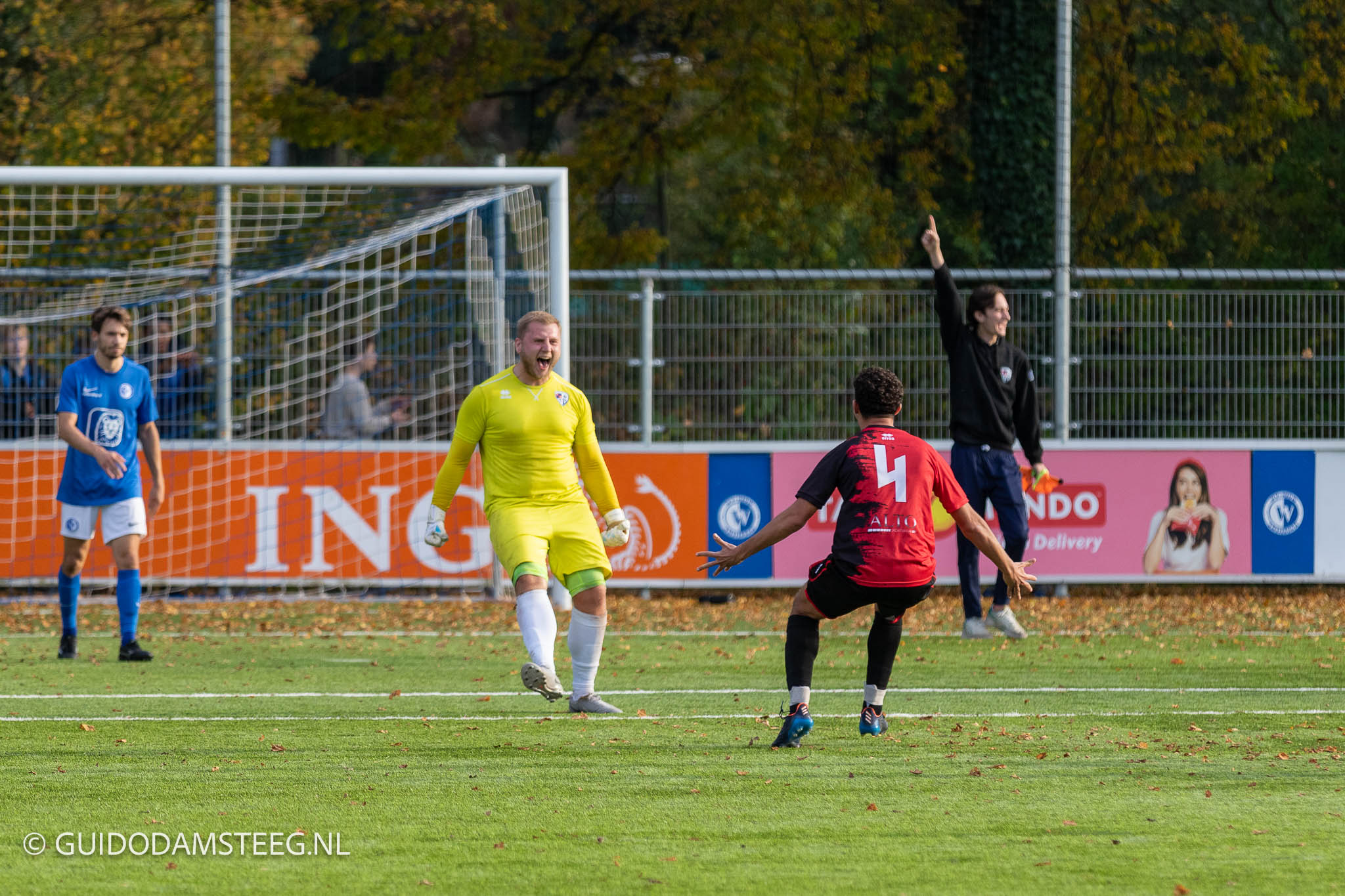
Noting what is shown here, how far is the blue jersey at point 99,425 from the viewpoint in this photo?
927cm

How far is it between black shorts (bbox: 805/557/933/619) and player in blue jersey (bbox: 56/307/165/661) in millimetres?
4550

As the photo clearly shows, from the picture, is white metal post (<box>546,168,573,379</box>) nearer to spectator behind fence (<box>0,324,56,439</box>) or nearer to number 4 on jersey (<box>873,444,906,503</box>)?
spectator behind fence (<box>0,324,56,439</box>)

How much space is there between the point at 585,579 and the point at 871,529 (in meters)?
1.49

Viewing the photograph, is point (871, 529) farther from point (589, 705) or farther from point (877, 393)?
point (589, 705)

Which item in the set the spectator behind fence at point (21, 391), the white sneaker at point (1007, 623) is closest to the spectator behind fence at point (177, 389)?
the spectator behind fence at point (21, 391)

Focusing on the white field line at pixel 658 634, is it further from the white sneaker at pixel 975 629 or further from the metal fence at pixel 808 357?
the metal fence at pixel 808 357

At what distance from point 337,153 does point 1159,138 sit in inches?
564

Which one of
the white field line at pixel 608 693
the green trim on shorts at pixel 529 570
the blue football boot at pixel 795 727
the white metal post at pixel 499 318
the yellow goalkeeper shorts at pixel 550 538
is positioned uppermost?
the white metal post at pixel 499 318

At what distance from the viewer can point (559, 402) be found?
7.37 meters

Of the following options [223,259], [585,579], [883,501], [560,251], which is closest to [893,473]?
[883,501]

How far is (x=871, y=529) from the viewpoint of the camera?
20.8ft

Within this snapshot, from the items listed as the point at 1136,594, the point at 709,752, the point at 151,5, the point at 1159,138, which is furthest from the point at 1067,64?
the point at 151,5

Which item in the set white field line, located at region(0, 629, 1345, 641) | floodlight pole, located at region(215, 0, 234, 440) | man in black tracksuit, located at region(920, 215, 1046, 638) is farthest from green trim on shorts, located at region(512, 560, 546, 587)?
floodlight pole, located at region(215, 0, 234, 440)

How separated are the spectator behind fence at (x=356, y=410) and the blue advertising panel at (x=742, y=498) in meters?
2.59
